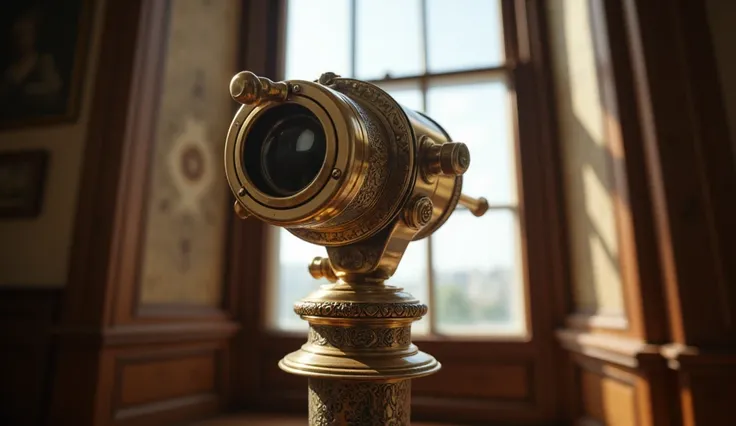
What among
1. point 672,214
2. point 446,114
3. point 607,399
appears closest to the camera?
point 672,214

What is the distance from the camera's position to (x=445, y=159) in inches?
22.0

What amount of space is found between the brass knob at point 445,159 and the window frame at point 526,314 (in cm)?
107

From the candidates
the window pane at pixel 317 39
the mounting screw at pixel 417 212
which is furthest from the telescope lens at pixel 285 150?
the window pane at pixel 317 39

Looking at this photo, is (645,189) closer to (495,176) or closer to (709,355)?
(709,355)

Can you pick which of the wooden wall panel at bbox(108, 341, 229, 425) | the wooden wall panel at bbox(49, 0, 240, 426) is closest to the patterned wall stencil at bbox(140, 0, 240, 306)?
the wooden wall panel at bbox(49, 0, 240, 426)

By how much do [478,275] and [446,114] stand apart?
1.93ft

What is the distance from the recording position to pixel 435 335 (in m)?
1.57

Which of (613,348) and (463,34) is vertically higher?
(463,34)

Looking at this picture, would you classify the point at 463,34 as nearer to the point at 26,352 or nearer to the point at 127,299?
the point at 127,299

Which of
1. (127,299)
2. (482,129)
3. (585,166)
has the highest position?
(482,129)

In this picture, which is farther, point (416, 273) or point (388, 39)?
point (388, 39)

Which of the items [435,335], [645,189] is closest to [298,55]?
[435,335]

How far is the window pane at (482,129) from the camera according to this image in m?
1.66

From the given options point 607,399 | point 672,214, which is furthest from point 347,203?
point 607,399
